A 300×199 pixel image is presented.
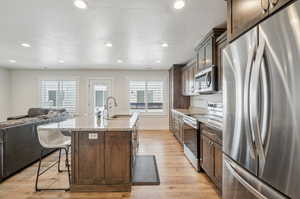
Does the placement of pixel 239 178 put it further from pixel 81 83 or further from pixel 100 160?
pixel 81 83

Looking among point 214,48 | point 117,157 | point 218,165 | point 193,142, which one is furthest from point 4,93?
point 218,165

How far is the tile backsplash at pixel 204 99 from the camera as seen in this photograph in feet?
13.8

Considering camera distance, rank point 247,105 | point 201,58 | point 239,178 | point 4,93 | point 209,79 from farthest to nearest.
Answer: point 4,93
point 201,58
point 209,79
point 239,178
point 247,105

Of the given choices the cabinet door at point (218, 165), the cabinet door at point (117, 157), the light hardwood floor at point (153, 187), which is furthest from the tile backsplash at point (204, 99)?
the cabinet door at point (117, 157)

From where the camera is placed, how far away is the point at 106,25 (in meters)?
3.04

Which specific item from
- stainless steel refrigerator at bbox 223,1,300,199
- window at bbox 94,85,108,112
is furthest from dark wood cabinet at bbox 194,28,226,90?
window at bbox 94,85,108,112

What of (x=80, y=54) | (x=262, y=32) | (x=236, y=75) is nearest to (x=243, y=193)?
(x=236, y=75)

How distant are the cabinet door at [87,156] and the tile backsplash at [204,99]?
2773 mm

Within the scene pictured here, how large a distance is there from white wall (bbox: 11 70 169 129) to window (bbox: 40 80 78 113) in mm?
219

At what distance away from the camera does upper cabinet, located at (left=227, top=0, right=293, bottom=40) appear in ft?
3.93

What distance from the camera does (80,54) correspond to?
507cm

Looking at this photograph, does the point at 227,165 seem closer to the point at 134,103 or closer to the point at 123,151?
the point at 123,151

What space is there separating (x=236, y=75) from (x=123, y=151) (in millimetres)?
1814

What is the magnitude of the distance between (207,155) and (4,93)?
26.8ft
